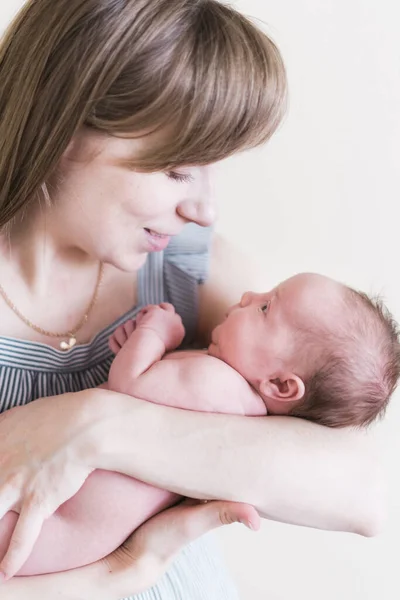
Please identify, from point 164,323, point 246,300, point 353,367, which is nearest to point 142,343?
point 164,323

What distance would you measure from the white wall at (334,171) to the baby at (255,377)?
0.40 meters

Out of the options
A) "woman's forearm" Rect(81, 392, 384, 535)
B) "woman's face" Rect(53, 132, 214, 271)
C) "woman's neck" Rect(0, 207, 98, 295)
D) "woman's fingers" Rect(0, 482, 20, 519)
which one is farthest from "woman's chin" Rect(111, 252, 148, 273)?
"woman's fingers" Rect(0, 482, 20, 519)

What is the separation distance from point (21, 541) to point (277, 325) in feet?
1.63

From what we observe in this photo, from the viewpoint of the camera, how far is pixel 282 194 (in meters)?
1.75

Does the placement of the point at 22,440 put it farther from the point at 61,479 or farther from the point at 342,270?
the point at 342,270

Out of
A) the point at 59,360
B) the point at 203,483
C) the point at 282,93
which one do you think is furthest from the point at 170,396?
the point at 282,93

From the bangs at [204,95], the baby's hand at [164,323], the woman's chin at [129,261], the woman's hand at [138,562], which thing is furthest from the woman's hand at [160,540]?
the bangs at [204,95]

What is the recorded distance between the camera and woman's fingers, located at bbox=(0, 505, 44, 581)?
1.01 meters

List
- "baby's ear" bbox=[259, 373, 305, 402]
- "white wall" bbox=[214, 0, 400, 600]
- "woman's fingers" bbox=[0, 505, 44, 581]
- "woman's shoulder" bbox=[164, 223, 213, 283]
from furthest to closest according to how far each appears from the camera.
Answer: "white wall" bbox=[214, 0, 400, 600]
"woman's shoulder" bbox=[164, 223, 213, 283]
"baby's ear" bbox=[259, 373, 305, 402]
"woman's fingers" bbox=[0, 505, 44, 581]

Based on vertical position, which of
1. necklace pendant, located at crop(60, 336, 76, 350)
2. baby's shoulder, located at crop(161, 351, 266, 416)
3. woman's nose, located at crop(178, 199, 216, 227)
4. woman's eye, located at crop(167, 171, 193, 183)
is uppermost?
woman's eye, located at crop(167, 171, 193, 183)

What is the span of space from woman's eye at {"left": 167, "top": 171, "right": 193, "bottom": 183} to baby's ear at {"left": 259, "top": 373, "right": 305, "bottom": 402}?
1.11 ft

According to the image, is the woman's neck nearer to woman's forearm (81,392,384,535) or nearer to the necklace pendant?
the necklace pendant

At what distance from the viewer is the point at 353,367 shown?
1.11 meters

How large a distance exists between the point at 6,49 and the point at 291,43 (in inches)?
28.6
